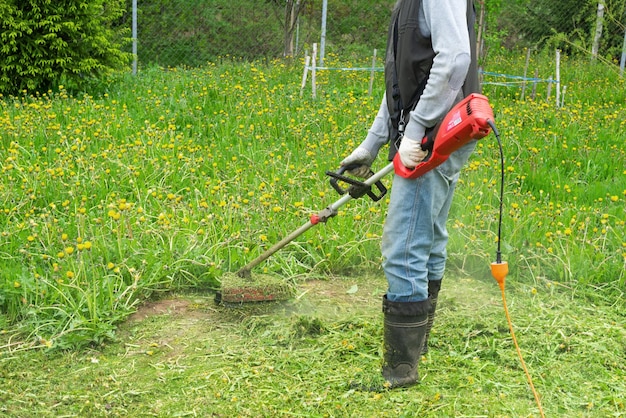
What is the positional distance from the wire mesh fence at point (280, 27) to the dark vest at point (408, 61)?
8.82 meters

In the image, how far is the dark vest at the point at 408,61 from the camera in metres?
2.49

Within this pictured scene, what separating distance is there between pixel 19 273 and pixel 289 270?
1.37m

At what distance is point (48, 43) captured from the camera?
7969 millimetres

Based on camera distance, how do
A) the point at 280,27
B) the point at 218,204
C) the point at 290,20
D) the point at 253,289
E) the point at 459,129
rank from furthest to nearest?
the point at 280,27, the point at 290,20, the point at 218,204, the point at 253,289, the point at 459,129

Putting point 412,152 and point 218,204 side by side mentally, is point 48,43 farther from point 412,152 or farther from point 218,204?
point 412,152

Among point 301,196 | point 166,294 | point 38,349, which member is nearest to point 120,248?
point 166,294

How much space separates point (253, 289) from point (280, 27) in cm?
1110

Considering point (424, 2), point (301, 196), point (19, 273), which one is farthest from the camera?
point (301, 196)

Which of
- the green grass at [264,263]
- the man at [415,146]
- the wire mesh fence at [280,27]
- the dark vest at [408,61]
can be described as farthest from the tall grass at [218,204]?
the wire mesh fence at [280,27]

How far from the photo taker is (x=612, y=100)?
9.22 metres

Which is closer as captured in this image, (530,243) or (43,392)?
(43,392)

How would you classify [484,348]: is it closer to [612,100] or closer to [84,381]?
[84,381]

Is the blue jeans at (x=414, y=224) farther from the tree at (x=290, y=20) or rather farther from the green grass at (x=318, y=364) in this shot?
the tree at (x=290, y=20)

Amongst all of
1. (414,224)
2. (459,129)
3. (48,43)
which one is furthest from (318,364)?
(48,43)
